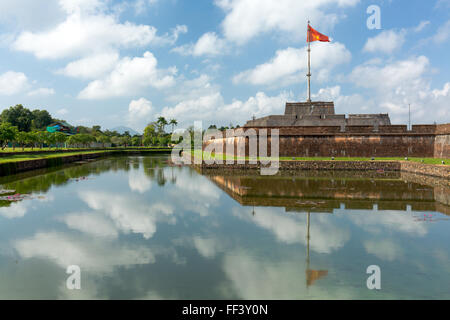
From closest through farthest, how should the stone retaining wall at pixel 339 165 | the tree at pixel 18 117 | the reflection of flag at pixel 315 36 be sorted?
the stone retaining wall at pixel 339 165, the reflection of flag at pixel 315 36, the tree at pixel 18 117

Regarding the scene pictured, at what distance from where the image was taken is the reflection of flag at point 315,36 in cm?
2922

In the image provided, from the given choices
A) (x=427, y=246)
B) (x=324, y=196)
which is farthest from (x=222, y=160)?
(x=427, y=246)

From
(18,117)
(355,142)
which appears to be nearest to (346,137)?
(355,142)

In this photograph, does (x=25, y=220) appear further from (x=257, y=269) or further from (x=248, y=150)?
(x=248, y=150)

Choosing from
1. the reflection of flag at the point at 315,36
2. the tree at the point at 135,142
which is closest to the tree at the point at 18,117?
the tree at the point at 135,142

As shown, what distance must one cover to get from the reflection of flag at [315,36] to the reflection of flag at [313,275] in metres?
28.0

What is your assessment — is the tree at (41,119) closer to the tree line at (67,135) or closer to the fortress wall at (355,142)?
the tree line at (67,135)

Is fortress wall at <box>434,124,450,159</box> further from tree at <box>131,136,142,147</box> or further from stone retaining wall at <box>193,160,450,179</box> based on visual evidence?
tree at <box>131,136,142,147</box>

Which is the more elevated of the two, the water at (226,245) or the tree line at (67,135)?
the tree line at (67,135)

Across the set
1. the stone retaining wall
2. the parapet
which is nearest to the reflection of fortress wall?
the stone retaining wall

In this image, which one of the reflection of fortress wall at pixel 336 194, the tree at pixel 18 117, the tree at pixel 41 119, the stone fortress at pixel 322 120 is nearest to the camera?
the reflection of fortress wall at pixel 336 194

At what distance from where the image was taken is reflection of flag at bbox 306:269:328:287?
5.37 m

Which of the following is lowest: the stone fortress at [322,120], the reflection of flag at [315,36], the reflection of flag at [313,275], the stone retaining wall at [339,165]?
the reflection of flag at [313,275]

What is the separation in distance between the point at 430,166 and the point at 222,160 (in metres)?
15.7
